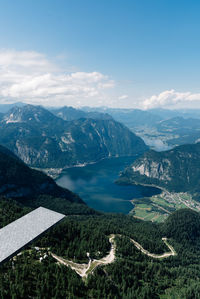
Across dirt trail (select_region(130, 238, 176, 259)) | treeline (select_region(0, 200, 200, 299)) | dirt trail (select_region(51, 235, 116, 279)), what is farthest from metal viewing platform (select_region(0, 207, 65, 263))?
dirt trail (select_region(130, 238, 176, 259))

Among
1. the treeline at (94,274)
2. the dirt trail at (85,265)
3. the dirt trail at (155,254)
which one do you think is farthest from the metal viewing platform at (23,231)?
the dirt trail at (155,254)

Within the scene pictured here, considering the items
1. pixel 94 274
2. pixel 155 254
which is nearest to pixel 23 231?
pixel 94 274

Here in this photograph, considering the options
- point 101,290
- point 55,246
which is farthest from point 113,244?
point 101,290

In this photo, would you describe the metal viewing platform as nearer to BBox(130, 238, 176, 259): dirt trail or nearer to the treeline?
the treeline

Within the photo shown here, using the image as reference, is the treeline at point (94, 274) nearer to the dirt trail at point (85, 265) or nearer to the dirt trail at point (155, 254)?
the dirt trail at point (85, 265)

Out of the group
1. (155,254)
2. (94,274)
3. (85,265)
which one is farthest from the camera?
(155,254)

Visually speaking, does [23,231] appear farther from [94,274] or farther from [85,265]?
[94,274]

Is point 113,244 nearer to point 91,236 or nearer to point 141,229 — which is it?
point 91,236

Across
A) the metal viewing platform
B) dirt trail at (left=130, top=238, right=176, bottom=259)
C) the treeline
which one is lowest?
dirt trail at (left=130, top=238, right=176, bottom=259)
